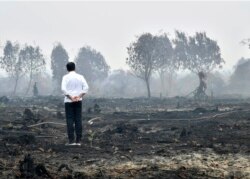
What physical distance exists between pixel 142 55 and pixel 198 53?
13581 millimetres

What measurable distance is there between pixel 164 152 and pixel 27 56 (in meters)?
65.1

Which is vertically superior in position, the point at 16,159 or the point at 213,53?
the point at 213,53

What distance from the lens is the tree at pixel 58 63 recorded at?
225ft

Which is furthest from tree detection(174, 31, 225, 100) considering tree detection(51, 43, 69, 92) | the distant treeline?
tree detection(51, 43, 69, 92)

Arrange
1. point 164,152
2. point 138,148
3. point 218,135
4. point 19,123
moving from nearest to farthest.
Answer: point 164,152 → point 138,148 → point 218,135 → point 19,123

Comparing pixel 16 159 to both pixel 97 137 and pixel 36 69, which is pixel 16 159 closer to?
pixel 97 137

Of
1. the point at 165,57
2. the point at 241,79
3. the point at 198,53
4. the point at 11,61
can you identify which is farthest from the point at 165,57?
the point at 11,61

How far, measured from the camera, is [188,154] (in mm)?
9953

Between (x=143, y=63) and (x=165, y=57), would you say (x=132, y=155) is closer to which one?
(x=143, y=63)

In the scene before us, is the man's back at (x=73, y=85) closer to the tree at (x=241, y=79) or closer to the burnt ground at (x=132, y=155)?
the burnt ground at (x=132, y=155)

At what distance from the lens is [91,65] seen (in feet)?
252

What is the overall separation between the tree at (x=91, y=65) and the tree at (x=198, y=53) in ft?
50.2

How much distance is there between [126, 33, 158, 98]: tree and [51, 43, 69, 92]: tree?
50.5 feet

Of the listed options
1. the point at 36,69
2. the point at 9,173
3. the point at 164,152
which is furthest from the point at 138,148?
the point at 36,69
